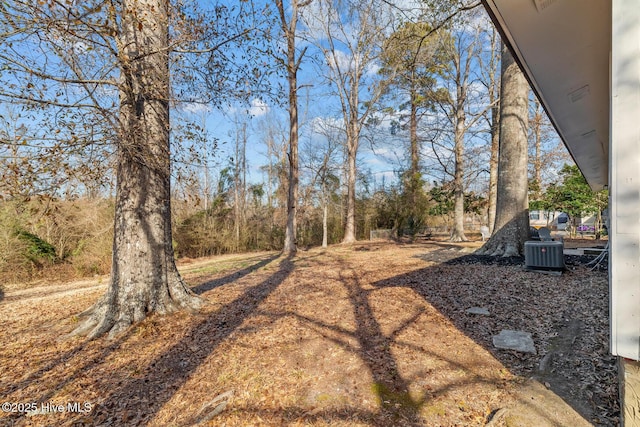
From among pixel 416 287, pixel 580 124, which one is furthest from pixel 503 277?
pixel 580 124

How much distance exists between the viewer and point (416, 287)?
477cm

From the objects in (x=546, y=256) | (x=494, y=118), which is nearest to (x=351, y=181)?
(x=494, y=118)

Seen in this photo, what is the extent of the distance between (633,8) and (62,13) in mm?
3955

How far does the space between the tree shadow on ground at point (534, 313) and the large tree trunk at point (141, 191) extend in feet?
11.4

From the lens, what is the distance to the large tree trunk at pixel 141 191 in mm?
3482

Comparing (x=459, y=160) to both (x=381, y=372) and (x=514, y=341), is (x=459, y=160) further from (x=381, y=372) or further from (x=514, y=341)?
(x=381, y=372)

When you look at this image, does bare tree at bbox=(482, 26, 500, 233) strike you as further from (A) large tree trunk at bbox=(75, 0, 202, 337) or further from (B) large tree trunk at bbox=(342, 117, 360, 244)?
(A) large tree trunk at bbox=(75, 0, 202, 337)

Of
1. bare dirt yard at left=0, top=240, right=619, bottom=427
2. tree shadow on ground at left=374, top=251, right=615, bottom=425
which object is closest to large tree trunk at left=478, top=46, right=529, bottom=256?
tree shadow on ground at left=374, top=251, right=615, bottom=425

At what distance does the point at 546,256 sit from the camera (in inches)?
206

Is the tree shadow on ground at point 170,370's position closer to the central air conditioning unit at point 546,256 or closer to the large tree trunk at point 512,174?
the central air conditioning unit at point 546,256

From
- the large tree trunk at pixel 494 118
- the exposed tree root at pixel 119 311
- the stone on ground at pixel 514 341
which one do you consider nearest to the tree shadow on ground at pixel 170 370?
the exposed tree root at pixel 119 311

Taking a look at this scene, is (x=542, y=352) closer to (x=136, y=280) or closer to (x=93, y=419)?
(x=93, y=419)

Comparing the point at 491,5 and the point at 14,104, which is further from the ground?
the point at 491,5

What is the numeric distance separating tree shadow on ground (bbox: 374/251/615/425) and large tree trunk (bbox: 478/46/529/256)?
0.93 m
